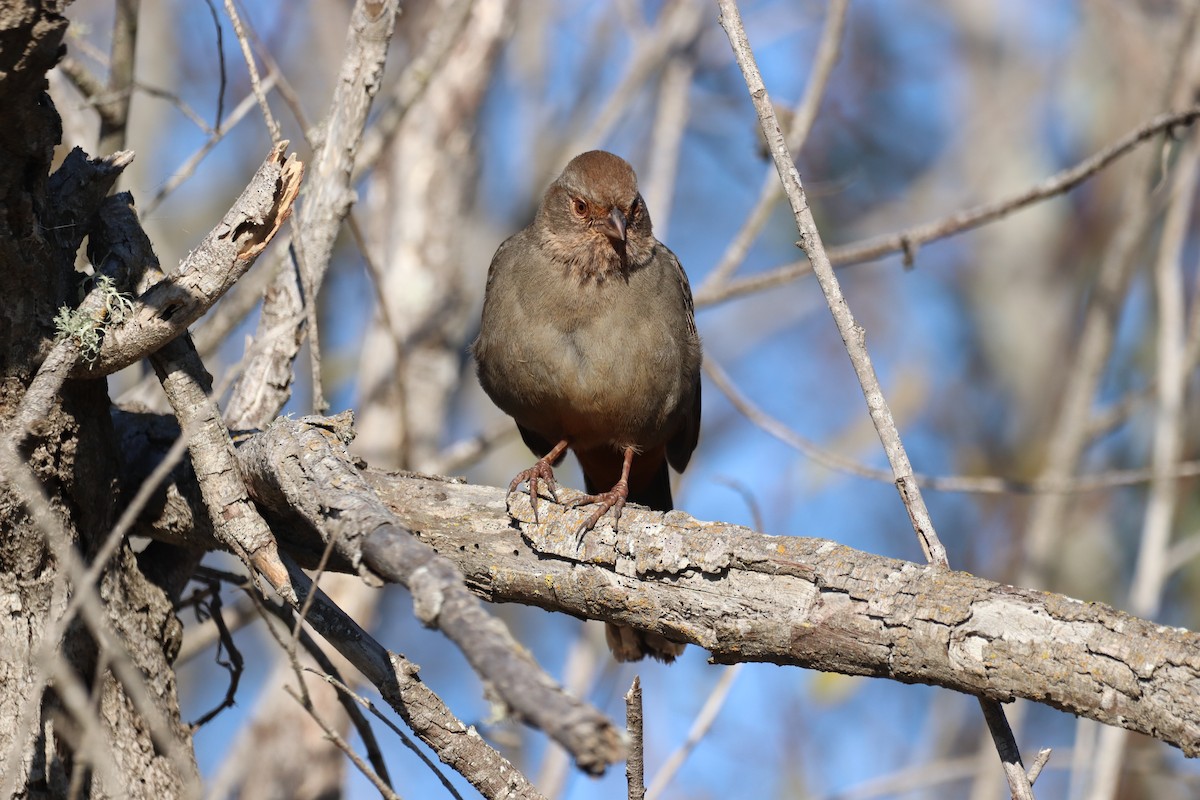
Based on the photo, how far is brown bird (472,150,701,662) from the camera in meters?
4.36

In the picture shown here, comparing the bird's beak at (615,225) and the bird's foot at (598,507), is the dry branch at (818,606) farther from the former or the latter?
the bird's beak at (615,225)

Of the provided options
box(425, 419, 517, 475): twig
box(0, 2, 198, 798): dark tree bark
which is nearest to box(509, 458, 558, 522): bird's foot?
box(0, 2, 198, 798): dark tree bark

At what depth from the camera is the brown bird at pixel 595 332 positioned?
14.3 feet

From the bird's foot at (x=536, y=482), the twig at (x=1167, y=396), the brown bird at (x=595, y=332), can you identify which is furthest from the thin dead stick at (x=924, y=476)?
the bird's foot at (x=536, y=482)

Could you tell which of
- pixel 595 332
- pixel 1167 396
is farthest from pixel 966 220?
pixel 1167 396

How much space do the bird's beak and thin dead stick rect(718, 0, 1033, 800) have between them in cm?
189

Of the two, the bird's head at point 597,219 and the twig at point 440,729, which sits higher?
the bird's head at point 597,219

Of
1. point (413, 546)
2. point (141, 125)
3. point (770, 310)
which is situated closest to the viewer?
point (413, 546)

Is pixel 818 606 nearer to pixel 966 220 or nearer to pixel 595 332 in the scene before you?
pixel 595 332

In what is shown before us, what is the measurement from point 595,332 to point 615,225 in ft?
1.54

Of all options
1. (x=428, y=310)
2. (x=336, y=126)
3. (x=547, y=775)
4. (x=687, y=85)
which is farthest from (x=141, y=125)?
(x=547, y=775)

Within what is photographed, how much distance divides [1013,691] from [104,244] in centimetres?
230

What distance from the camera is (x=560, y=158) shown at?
7035 mm

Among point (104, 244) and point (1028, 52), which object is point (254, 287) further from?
point (1028, 52)
